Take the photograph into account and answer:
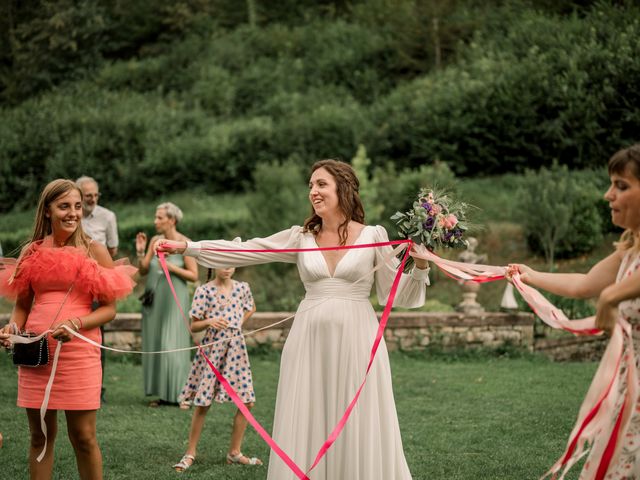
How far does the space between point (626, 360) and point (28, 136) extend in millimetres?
21995

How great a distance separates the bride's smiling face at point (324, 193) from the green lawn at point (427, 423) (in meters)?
2.30

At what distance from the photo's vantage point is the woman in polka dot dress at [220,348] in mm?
6527

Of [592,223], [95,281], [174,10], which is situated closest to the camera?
[95,281]

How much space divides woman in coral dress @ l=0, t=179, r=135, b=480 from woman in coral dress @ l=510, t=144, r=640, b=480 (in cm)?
253

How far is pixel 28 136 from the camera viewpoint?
75.3 feet

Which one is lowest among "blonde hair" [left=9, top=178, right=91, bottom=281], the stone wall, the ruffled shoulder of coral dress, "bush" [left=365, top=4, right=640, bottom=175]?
the stone wall

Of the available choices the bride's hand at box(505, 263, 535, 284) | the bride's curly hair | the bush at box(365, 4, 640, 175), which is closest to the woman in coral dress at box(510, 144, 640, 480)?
the bride's curly hair

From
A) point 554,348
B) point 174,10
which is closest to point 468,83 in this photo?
point 554,348

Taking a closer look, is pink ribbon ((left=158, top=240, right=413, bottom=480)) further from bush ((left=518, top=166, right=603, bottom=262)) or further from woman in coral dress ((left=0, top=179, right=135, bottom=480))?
bush ((left=518, top=166, right=603, bottom=262))

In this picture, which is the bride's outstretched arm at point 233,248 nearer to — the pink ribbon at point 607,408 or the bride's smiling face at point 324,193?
the bride's smiling face at point 324,193

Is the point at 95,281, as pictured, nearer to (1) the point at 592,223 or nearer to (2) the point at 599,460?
(2) the point at 599,460

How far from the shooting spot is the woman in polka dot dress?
6527mm

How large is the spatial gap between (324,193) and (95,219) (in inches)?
176

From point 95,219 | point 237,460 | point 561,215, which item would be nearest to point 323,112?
point 561,215
